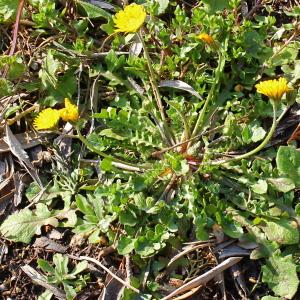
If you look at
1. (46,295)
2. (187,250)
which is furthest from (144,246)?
(46,295)

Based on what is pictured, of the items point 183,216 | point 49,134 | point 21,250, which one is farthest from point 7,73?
point 183,216

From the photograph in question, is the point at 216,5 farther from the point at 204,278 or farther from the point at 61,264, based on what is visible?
the point at 61,264

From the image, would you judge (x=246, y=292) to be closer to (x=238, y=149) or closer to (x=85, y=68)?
(x=238, y=149)

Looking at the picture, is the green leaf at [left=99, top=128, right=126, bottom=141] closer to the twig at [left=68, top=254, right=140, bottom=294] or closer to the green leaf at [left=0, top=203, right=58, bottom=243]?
the green leaf at [left=0, top=203, right=58, bottom=243]

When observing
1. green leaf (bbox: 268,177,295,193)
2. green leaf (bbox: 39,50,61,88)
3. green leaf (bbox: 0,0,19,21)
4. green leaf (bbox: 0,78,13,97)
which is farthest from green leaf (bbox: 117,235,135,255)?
green leaf (bbox: 0,0,19,21)

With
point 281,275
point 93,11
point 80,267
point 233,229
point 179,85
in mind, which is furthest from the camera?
point 93,11
